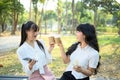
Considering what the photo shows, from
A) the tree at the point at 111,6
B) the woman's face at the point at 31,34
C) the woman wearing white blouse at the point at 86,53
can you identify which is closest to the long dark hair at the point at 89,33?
the woman wearing white blouse at the point at 86,53

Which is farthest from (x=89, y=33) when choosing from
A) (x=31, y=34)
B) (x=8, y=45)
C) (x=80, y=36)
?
(x=8, y=45)

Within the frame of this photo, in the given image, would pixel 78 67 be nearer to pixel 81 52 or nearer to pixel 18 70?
pixel 81 52

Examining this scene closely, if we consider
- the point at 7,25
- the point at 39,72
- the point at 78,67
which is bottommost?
the point at 7,25

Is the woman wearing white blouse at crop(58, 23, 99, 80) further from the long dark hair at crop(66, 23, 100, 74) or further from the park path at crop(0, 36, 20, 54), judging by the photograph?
the park path at crop(0, 36, 20, 54)

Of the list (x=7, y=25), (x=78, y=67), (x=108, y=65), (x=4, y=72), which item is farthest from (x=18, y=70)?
(x=7, y=25)

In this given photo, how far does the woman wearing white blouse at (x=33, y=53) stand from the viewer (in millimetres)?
2150

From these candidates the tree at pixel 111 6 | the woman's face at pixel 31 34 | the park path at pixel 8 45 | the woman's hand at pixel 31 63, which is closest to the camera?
the woman's hand at pixel 31 63

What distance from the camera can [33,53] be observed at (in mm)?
2207

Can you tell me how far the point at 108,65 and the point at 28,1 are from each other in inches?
193

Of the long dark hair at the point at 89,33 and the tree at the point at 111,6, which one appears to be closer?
the long dark hair at the point at 89,33

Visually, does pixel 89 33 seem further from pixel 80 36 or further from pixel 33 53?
pixel 33 53

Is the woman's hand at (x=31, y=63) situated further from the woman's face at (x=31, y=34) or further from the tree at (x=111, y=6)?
the tree at (x=111, y=6)

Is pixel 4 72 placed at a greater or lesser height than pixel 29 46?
lesser

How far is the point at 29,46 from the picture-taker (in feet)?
7.27
